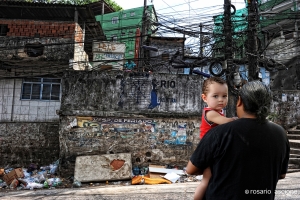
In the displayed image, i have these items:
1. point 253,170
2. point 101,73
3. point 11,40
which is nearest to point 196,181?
point 101,73

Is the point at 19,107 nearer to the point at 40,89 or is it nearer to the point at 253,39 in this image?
the point at 40,89

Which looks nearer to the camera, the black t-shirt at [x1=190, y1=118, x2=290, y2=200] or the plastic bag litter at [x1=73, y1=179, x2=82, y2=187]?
the black t-shirt at [x1=190, y1=118, x2=290, y2=200]

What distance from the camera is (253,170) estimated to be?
125cm

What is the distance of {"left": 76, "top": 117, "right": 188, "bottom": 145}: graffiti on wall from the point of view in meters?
8.25

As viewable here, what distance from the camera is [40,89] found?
10.1 meters

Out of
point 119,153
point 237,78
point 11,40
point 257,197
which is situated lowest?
point 119,153


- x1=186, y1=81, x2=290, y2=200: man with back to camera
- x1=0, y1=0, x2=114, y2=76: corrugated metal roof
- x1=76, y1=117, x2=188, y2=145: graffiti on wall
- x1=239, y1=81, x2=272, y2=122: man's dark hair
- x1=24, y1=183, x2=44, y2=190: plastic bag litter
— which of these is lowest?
x1=24, y1=183, x2=44, y2=190: plastic bag litter

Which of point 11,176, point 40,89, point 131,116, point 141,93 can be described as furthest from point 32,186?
point 141,93

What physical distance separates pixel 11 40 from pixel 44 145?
15.2 ft

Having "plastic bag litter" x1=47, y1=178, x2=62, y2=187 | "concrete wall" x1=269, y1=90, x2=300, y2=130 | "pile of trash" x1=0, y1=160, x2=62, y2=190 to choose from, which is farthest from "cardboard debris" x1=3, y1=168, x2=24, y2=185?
"concrete wall" x1=269, y1=90, x2=300, y2=130

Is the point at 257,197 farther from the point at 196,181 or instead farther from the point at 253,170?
the point at 196,181

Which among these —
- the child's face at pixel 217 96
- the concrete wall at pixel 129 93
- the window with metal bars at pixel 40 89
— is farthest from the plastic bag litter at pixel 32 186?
the child's face at pixel 217 96

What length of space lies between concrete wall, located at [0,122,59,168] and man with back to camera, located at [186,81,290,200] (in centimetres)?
928

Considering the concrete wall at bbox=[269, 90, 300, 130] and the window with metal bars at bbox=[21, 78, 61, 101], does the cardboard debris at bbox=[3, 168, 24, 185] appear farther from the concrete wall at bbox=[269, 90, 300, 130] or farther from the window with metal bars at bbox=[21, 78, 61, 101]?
the concrete wall at bbox=[269, 90, 300, 130]
